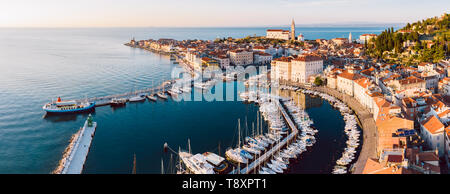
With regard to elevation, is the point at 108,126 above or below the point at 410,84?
below

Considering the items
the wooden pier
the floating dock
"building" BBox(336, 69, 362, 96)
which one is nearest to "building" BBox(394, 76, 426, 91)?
"building" BBox(336, 69, 362, 96)

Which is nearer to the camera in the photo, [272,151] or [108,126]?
[272,151]

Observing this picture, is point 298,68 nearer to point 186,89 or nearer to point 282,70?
point 282,70

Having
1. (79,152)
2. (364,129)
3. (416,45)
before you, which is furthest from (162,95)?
(416,45)

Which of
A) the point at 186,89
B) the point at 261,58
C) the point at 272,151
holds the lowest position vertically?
the point at 272,151

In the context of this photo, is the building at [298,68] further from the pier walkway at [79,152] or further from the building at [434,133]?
the pier walkway at [79,152]

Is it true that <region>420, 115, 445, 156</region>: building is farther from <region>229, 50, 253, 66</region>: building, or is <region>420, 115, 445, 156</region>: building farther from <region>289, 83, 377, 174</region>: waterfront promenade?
<region>229, 50, 253, 66</region>: building

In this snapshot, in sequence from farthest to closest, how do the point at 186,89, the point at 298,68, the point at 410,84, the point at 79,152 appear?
1. the point at 298,68
2. the point at 186,89
3. the point at 410,84
4. the point at 79,152
